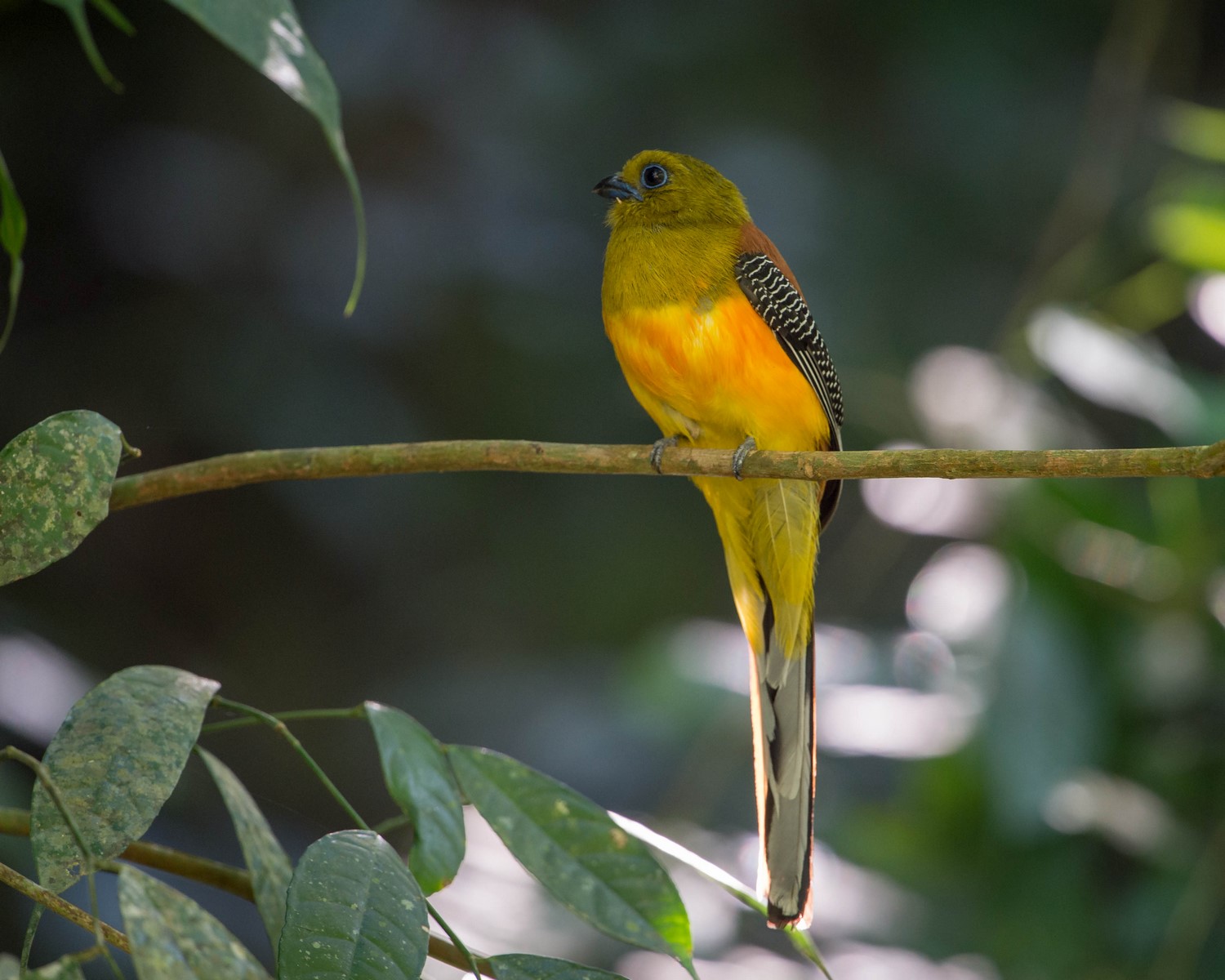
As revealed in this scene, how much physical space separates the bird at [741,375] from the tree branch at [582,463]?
→ 70 centimetres

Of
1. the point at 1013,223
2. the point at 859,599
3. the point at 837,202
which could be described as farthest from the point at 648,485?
the point at 1013,223

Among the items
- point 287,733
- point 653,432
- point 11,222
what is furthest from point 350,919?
point 653,432

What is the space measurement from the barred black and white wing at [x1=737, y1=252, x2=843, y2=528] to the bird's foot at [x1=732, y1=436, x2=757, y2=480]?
21cm

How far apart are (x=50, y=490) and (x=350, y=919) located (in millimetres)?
419

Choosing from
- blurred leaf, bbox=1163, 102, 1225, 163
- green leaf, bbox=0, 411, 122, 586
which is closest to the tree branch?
green leaf, bbox=0, 411, 122, 586

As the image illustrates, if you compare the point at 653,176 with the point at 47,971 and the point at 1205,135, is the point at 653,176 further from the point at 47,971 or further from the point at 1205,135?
the point at 47,971

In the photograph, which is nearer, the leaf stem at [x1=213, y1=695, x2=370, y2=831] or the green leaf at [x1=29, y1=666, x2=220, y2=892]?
the green leaf at [x1=29, y1=666, x2=220, y2=892]

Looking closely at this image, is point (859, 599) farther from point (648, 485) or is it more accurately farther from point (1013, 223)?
point (1013, 223)

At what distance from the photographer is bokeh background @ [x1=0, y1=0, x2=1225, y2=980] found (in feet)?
8.48

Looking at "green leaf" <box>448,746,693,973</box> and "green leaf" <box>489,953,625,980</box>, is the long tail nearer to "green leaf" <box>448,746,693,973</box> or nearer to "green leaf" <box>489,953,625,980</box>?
"green leaf" <box>448,746,693,973</box>

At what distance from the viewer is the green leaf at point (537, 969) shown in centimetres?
99

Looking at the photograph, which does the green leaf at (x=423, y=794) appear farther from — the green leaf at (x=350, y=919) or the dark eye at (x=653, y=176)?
the dark eye at (x=653, y=176)

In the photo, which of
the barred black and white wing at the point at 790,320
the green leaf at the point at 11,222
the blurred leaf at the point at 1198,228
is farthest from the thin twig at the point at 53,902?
the blurred leaf at the point at 1198,228

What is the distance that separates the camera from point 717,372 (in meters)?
2.15
